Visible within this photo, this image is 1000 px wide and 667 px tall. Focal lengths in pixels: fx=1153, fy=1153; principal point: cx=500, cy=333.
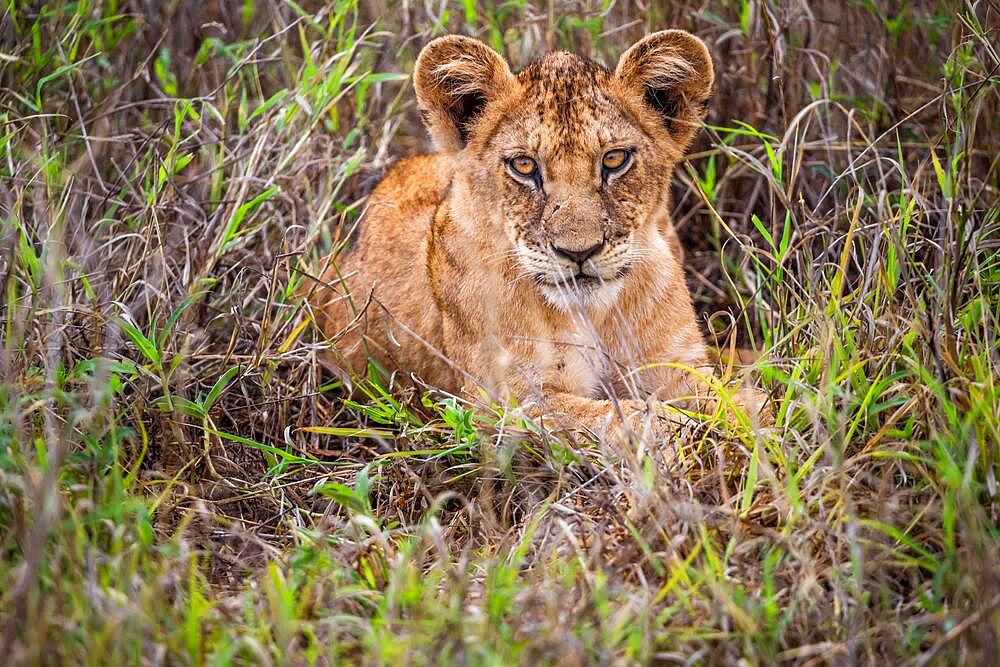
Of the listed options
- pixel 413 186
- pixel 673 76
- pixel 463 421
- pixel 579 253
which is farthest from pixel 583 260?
pixel 413 186

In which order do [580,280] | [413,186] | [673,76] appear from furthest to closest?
[413,186]
[673,76]
[580,280]

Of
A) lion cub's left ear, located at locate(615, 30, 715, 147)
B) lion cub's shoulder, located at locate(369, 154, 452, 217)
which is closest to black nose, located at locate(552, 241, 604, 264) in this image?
lion cub's left ear, located at locate(615, 30, 715, 147)

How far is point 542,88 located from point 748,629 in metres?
1.99

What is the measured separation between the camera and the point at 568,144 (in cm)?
366

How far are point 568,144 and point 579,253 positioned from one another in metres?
0.39

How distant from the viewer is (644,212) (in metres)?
3.78

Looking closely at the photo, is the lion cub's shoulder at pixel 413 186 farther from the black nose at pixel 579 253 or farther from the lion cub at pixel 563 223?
the black nose at pixel 579 253

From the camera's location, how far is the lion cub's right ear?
151 inches

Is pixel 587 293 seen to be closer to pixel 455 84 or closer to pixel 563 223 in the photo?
pixel 563 223

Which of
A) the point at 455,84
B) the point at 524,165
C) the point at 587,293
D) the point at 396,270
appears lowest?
the point at 396,270

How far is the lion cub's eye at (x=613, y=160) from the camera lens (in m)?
3.71

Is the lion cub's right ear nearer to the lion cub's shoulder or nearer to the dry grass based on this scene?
the lion cub's shoulder

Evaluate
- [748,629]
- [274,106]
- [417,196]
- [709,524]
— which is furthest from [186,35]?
[748,629]

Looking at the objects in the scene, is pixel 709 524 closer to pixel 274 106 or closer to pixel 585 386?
pixel 585 386
